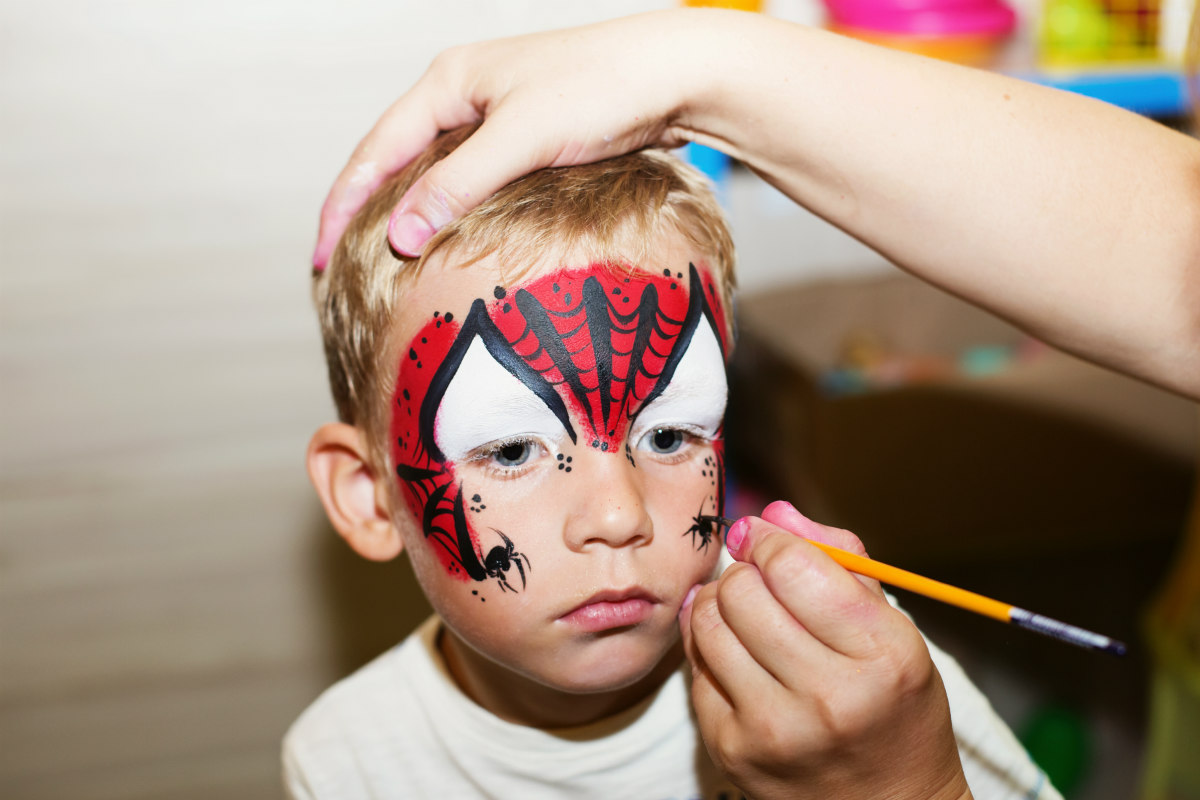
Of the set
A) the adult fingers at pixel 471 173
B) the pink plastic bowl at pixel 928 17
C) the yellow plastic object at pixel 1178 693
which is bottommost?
the yellow plastic object at pixel 1178 693

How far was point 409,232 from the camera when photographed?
65cm

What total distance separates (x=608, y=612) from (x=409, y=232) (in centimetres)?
30

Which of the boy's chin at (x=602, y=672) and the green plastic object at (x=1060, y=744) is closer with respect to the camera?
the boy's chin at (x=602, y=672)

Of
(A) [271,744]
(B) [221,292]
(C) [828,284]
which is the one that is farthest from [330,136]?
(A) [271,744]

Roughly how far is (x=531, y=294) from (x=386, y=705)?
450mm

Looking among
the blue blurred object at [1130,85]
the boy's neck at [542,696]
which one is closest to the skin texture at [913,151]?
the boy's neck at [542,696]

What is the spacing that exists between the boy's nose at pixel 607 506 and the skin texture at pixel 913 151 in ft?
0.66

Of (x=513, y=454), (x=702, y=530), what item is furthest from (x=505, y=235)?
(x=702, y=530)

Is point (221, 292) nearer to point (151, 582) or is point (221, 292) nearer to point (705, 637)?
point (151, 582)

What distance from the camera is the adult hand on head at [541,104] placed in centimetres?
64

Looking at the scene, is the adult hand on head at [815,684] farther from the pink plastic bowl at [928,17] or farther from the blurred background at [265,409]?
the pink plastic bowl at [928,17]

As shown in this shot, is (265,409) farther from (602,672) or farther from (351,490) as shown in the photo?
(602,672)

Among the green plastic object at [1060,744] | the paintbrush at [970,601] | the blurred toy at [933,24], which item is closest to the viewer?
the paintbrush at [970,601]

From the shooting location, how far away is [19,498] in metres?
1.44
